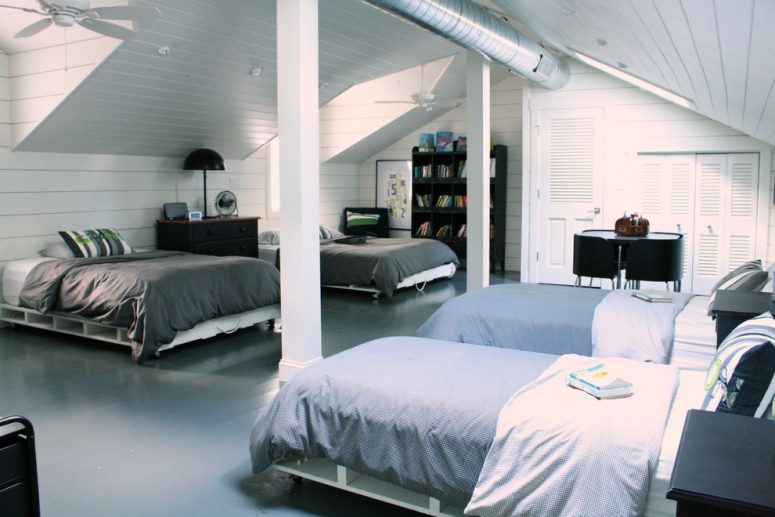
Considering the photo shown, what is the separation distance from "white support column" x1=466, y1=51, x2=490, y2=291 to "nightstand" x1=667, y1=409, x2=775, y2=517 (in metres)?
4.97

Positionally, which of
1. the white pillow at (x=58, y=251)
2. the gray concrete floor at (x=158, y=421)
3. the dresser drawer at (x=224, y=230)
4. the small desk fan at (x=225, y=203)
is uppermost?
the small desk fan at (x=225, y=203)

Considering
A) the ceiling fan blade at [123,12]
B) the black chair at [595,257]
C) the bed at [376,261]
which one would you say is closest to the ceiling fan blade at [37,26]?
the ceiling fan blade at [123,12]

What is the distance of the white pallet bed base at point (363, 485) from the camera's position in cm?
269

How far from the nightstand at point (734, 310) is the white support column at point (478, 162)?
330 cm

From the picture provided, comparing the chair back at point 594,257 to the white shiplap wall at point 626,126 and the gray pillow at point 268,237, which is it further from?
the gray pillow at point 268,237

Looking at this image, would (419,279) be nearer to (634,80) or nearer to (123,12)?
(634,80)

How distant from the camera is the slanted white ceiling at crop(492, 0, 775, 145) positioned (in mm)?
2125

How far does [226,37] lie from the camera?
573 cm

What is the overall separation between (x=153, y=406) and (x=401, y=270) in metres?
3.95

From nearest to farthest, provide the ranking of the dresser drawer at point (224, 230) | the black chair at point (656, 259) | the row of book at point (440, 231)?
the black chair at point (656, 259)
the dresser drawer at point (224, 230)
the row of book at point (440, 231)

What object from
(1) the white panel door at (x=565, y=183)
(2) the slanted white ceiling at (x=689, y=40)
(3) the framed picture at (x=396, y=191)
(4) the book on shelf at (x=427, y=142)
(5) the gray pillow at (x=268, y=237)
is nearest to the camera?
(2) the slanted white ceiling at (x=689, y=40)

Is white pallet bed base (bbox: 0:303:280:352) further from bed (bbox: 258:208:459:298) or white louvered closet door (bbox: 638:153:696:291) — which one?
white louvered closet door (bbox: 638:153:696:291)

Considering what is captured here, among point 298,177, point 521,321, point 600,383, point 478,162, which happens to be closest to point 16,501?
point 600,383

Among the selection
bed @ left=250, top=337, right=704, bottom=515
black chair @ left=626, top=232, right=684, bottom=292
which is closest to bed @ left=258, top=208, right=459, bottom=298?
black chair @ left=626, top=232, right=684, bottom=292
